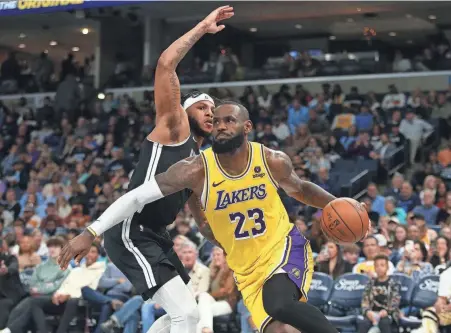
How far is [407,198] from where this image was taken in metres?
14.0

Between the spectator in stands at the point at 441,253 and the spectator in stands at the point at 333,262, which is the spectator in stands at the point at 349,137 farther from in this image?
the spectator in stands at the point at 441,253

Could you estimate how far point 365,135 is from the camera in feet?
53.8

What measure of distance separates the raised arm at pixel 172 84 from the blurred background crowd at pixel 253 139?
171 inches

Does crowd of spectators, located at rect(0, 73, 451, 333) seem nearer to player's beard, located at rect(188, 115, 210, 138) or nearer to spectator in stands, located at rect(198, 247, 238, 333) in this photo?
spectator in stands, located at rect(198, 247, 238, 333)

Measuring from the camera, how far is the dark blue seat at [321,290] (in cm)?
1078

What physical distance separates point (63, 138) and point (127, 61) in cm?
432

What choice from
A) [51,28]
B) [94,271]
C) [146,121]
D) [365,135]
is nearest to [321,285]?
[94,271]

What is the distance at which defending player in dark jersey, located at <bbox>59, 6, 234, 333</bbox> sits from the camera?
21.2ft

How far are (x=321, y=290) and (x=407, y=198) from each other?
148 inches

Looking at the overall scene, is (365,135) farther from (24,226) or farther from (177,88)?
(177,88)

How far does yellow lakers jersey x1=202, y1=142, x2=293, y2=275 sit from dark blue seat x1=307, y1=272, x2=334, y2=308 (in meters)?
4.78

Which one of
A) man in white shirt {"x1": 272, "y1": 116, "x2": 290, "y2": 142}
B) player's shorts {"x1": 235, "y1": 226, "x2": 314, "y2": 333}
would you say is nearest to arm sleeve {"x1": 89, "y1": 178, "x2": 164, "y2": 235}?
player's shorts {"x1": 235, "y1": 226, "x2": 314, "y2": 333}

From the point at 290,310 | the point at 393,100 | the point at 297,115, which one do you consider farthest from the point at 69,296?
the point at 393,100

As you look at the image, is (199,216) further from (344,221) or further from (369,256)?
(369,256)
